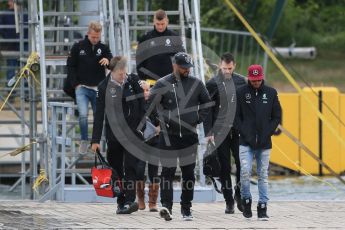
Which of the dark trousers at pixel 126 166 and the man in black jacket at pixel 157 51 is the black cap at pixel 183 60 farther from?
the man in black jacket at pixel 157 51

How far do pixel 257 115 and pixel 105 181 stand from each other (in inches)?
80.1

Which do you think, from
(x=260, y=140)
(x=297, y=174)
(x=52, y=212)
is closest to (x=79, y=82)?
(x=52, y=212)

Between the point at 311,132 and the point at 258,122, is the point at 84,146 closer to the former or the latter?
the point at 258,122

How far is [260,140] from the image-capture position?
14.6 metres

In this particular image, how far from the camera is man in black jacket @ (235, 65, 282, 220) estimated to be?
47.8ft

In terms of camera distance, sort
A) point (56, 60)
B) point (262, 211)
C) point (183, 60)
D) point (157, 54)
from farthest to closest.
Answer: point (56, 60)
point (157, 54)
point (262, 211)
point (183, 60)

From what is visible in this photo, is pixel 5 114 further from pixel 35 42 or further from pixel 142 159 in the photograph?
pixel 142 159

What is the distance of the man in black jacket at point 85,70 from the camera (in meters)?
17.3

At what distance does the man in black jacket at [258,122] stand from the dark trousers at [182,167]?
601 millimetres

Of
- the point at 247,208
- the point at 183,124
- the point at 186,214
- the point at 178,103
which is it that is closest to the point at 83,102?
the point at 178,103

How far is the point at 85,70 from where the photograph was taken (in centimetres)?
1734

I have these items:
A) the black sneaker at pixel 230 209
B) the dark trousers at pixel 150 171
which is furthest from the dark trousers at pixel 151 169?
the black sneaker at pixel 230 209

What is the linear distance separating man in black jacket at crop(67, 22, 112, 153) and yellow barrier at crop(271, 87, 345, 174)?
288 inches

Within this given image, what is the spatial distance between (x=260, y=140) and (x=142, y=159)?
166 centimetres
